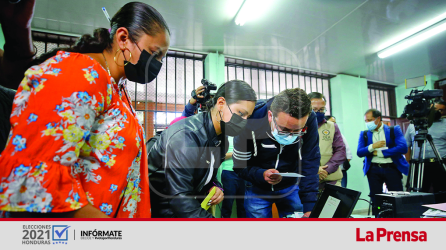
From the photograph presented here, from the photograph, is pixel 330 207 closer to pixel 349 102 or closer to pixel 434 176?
pixel 349 102

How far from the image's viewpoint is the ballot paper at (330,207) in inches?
27.7

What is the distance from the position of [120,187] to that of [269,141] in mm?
767

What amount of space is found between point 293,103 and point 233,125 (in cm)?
32

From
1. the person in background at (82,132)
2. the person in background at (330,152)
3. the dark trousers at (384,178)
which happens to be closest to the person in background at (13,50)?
the person in background at (82,132)

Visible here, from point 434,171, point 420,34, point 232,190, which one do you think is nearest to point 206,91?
point 232,190

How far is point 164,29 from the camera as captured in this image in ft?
1.98

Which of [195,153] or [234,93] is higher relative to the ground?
[234,93]

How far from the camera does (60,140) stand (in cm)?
36

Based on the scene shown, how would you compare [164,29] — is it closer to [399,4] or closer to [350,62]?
[350,62]

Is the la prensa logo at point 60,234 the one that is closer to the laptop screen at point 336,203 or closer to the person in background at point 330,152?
the laptop screen at point 336,203

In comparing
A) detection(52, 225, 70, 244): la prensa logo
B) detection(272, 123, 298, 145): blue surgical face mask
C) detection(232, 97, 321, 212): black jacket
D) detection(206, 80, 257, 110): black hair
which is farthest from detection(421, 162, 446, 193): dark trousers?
detection(52, 225, 70, 244): la prensa logo

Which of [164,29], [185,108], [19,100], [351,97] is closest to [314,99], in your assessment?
[351,97]

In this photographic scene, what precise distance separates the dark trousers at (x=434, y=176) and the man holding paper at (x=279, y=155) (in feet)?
3.85

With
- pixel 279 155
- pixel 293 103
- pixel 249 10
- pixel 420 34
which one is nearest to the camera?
pixel 293 103
